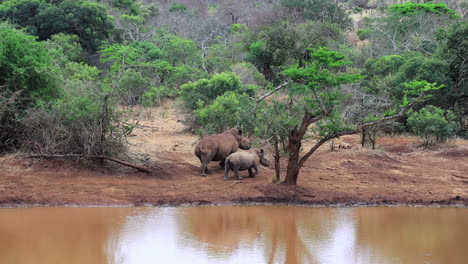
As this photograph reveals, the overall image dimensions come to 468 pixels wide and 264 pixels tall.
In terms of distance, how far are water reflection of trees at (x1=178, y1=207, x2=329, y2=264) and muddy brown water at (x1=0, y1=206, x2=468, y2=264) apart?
0.05ft

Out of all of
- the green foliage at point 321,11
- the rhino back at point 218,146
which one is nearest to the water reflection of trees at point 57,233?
the rhino back at point 218,146

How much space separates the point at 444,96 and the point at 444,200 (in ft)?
24.2

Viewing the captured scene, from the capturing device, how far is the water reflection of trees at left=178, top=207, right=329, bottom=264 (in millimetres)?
8435

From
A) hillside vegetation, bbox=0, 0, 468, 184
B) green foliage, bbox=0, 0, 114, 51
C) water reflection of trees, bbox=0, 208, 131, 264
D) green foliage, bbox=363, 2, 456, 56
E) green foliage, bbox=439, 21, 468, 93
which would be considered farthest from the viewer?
green foliage, bbox=0, 0, 114, 51

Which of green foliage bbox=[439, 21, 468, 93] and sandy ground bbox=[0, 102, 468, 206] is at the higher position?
green foliage bbox=[439, 21, 468, 93]

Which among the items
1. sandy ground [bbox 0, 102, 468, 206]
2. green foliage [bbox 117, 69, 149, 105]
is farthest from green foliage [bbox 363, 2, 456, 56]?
green foliage [bbox 117, 69, 149, 105]

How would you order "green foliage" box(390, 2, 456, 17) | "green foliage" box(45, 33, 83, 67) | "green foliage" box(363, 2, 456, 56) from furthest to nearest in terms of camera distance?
"green foliage" box(390, 2, 456, 17)
"green foliage" box(363, 2, 456, 56)
"green foliage" box(45, 33, 83, 67)

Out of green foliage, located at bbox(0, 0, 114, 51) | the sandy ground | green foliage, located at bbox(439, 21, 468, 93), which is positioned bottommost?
the sandy ground

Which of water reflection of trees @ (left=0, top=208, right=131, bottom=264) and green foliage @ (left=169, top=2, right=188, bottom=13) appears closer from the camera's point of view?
water reflection of trees @ (left=0, top=208, right=131, bottom=264)

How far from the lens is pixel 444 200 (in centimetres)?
1149

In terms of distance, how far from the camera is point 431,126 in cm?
1595

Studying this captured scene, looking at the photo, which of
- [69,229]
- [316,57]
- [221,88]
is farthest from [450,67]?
[69,229]

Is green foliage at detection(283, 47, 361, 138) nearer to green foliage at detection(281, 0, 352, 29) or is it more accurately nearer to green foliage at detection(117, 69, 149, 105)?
green foliage at detection(117, 69, 149, 105)

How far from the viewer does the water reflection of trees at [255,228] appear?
27.7ft
